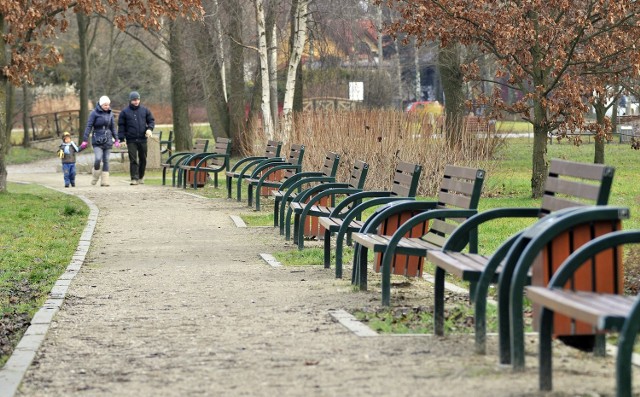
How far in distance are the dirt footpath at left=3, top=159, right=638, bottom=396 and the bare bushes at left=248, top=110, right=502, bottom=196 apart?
893 cm

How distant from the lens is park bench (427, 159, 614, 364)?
261 inches

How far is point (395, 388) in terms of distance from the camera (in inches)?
244

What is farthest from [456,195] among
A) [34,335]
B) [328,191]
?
[34,335]

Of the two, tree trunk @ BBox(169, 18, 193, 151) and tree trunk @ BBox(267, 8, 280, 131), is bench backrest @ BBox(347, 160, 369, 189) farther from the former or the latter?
tree trunk @ BBox(169, 18, 193, 151)

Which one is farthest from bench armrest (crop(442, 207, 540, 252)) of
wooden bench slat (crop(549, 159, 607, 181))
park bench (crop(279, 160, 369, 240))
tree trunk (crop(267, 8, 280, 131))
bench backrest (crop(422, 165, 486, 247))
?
tree trunk (crop(267, 8, 280, 131))

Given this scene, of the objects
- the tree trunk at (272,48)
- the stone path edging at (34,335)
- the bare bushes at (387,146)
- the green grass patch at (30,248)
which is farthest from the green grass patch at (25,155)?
the stone path edging at (34,335)

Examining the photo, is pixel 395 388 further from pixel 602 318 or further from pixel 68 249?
pixel 68 249

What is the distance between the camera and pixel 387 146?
71.3 feet

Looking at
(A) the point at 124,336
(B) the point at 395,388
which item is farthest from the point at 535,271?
(A) the point at 124,336

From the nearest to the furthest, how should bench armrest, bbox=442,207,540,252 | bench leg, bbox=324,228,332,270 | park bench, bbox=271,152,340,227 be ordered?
bench armrest, bbox=442,207,540,252 < bench leg, bbox=324,228,332,270 < park bench, bbox=271,152,340,227

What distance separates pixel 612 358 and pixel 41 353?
318cm

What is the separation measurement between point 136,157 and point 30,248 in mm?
11169

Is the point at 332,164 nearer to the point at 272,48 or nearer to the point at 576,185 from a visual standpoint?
the point at 576,185

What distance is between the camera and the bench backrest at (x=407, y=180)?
10.5 m
